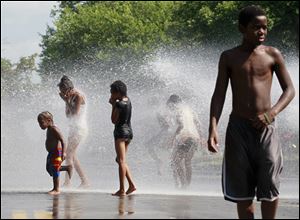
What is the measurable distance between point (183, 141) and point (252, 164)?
26.5ft

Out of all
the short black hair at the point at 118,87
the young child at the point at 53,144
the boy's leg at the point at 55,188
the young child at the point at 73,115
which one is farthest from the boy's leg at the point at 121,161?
the young child at the point at 73,115

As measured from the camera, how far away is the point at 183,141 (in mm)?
15289

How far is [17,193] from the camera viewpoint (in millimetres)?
13016

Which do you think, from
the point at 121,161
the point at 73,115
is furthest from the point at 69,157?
the point at 121,161

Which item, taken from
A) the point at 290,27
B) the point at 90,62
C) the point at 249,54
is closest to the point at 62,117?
the point at 249,54

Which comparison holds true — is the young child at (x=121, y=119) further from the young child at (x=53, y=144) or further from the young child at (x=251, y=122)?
the young child at (x=251, y=122)

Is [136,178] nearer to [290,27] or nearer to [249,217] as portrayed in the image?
[249,217]

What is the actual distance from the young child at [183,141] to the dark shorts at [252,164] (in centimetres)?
786

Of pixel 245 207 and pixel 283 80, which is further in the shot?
pixel 283 80

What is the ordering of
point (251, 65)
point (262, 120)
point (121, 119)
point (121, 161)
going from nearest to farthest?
point (262, 120) < point (251, 65) < point (121, 161) < point (121, 119)

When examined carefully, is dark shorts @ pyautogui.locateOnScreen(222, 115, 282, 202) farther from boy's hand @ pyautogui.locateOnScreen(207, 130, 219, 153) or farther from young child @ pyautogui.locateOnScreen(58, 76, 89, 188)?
young child @ pyautogui.locateOnScreen(58, 76, 89, 188)

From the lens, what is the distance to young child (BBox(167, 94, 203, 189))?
49.8ft

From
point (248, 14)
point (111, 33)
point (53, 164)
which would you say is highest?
point (111, 33)

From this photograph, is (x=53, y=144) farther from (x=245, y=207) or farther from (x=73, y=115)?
(x=245, y=207)
